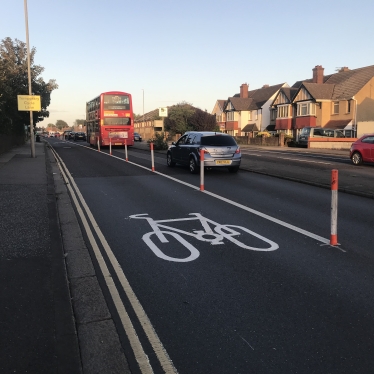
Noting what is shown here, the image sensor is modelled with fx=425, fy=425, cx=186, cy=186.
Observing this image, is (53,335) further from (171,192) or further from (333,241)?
(171,192)

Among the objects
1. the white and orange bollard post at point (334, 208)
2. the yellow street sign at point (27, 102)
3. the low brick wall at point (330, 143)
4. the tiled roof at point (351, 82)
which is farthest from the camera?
the tiled roof at point (351, 82)

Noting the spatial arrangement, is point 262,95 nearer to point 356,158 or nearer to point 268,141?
point 268,141

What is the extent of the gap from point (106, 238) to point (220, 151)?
938 centimetres

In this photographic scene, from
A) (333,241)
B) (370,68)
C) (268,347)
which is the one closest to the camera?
(268,347)

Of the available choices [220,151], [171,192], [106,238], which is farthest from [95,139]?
[106,238]

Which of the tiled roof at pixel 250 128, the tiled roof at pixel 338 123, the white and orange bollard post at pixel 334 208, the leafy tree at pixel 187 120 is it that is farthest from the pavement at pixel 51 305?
the tiled roof at pixel 250 128

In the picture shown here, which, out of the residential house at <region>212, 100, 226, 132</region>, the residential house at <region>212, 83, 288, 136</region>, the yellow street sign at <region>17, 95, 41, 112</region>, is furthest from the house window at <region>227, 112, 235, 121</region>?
the yellow street sign at <region>17, 95, 41, 112</region>

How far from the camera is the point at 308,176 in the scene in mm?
14805

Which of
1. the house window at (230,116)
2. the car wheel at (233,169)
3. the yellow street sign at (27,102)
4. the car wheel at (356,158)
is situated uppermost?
the house window at (230,116)

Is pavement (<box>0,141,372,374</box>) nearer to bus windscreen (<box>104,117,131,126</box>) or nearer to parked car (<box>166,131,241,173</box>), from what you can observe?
parked car (<box>166,131,241,173</box>)

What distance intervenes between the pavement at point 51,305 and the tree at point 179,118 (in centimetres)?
5835

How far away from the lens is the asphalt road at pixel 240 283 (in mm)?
3309

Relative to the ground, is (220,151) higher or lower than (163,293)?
higher

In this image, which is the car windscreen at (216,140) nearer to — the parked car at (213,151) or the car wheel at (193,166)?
the parked car at (213,151)
